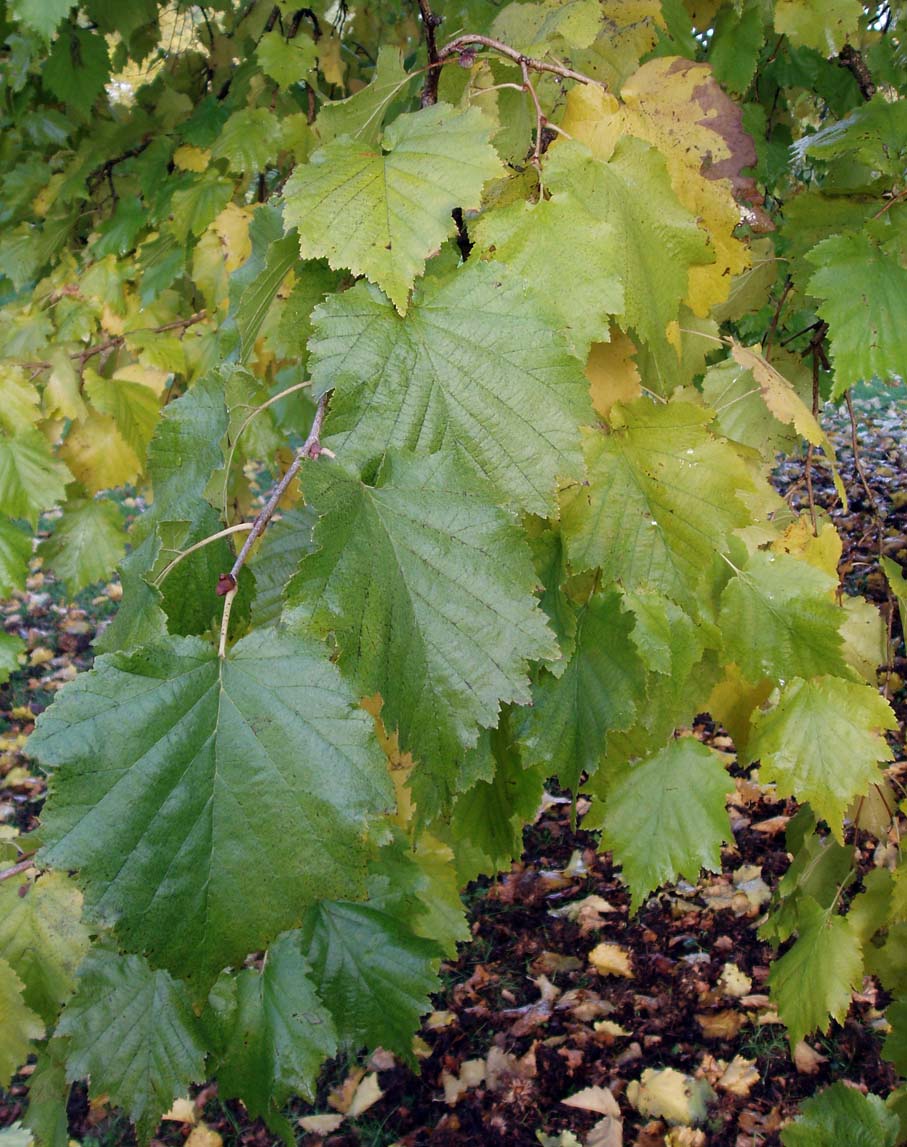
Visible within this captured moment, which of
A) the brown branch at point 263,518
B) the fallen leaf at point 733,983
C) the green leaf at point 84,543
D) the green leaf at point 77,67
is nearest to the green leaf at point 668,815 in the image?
the brown branch at point 263,518

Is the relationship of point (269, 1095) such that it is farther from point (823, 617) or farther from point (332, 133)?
point (332, 133)

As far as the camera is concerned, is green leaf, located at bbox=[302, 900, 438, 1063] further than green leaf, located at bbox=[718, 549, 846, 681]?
Yes

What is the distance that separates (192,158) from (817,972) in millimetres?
2431

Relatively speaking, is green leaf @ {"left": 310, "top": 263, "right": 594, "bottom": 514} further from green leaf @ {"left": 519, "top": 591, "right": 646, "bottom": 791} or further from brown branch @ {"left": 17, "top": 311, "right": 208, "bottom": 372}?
brown branch @ {"left": 17, "top": 311, "right": 208, "bottom": 372}

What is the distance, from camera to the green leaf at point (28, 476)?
193 centimetres

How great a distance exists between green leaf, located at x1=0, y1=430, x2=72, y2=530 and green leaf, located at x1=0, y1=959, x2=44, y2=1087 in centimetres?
100

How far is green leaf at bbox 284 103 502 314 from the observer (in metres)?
0.82

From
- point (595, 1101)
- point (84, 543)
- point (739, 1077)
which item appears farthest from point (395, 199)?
point (739, 1077)

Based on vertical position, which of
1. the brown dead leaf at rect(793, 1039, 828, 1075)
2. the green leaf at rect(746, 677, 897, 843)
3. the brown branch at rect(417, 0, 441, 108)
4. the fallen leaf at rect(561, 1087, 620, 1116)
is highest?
the brown branch at rect(417, 0, 441, 108)

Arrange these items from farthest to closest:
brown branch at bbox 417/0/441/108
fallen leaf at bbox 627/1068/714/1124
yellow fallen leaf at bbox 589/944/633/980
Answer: yellow fallen leaf at bbox 589/944/633/980
fallen leaf at bbox 627/1068/714/1124
brown branch at bbox 417/0/441/108

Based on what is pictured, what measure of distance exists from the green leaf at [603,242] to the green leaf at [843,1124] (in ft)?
4.29

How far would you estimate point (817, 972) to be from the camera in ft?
5.68

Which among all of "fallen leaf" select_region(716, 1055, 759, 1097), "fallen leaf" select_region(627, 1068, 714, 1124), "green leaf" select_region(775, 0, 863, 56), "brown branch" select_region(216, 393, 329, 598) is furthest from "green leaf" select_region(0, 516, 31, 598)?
"fallen leaf" select_region(716, 1055, 759, 1097)

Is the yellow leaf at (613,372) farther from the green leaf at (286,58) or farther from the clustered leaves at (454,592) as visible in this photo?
the green leaf at (286,58)
